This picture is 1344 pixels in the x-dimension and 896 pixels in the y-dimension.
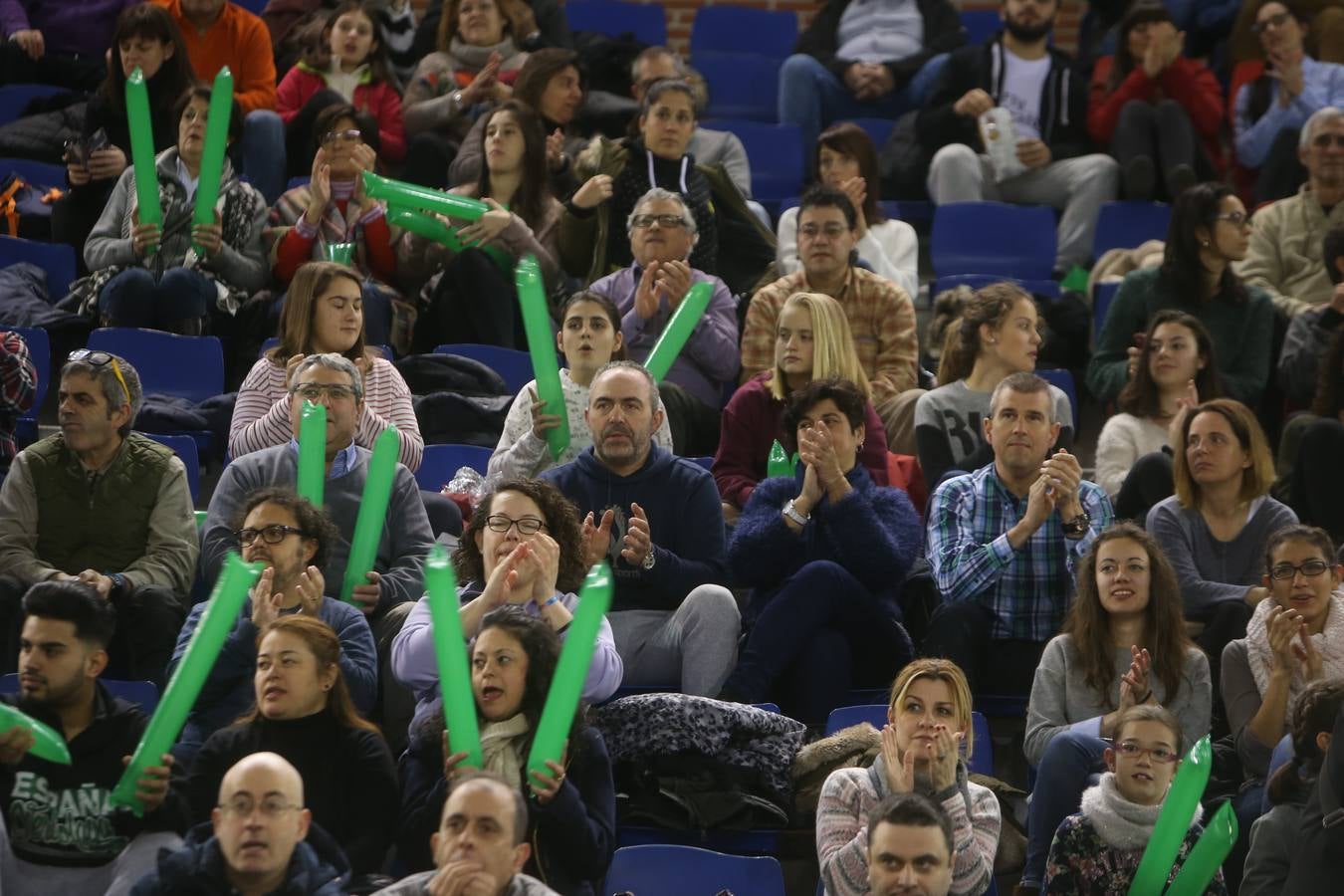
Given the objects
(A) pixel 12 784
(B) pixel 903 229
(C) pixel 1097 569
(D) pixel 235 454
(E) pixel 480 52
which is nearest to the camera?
(A) pixel 12 784

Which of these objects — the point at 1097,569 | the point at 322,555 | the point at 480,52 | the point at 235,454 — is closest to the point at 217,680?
the point at 322,555

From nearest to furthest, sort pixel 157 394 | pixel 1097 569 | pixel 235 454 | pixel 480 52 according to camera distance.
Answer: pixel 1097 569, pixel 235 454, pixel 157 394, pixel 480 52

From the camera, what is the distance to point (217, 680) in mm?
4688

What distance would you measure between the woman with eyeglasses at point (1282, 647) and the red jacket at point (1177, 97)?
323cm

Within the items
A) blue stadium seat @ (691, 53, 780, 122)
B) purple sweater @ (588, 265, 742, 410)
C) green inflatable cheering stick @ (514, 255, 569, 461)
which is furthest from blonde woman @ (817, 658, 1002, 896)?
blue stadium seat @ (691, 53, 780, 122)

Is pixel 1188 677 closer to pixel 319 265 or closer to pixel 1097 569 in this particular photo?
pixel 1097 569

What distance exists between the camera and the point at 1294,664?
4875 millimetres

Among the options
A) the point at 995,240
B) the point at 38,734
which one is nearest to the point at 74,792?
the point at 38,734

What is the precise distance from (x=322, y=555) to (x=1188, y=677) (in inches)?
74.0

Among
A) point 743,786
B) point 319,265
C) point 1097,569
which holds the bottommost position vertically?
point 743,786

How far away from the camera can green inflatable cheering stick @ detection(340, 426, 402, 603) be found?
4.74 m

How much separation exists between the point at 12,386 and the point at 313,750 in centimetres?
167

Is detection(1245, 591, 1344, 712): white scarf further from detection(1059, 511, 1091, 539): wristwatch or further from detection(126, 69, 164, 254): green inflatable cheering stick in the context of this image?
detection(126, 69, 164, 254): green inflatable cheering stick

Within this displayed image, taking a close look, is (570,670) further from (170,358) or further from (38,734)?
(170,358)
